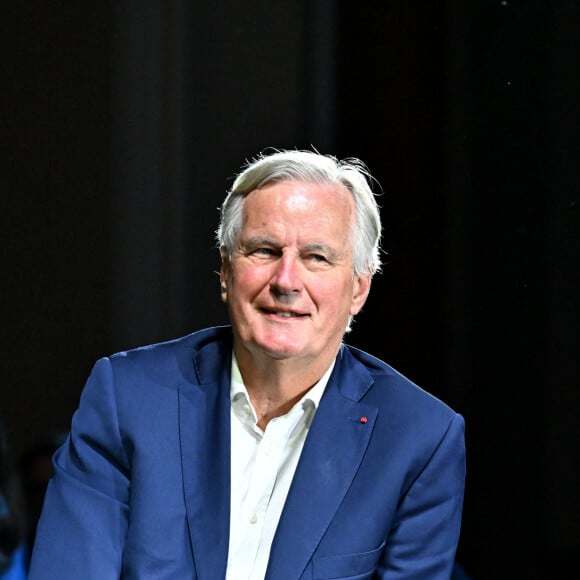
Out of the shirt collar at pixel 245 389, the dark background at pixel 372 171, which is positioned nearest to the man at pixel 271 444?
the shirt collar at pixel 245 389

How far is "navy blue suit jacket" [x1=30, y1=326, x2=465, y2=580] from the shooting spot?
5.55ft

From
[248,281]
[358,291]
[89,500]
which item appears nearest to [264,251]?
[248,281]

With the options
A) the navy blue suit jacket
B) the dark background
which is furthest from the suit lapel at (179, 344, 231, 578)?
the dark background

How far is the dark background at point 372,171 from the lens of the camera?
212cm

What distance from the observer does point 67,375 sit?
215 centimetres

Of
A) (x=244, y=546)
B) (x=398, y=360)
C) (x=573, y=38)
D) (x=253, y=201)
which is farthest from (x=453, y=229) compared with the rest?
(x=244, y=546)

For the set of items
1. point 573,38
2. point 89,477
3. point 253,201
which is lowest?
point 89,477

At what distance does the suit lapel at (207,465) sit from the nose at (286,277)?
0.24m

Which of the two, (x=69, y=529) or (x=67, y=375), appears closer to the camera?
(x=69, y=529)

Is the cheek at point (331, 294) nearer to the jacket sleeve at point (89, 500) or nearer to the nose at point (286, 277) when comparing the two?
the nose at point (286, 277)

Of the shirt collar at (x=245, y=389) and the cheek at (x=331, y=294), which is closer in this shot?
the cheek at (x=331, y=294)

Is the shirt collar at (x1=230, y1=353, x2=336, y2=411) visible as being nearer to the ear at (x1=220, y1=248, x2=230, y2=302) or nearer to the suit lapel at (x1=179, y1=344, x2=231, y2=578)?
the suit lapel at (x1=179, y1=344, x2=231, y2=578)

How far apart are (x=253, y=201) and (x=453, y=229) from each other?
640 mm

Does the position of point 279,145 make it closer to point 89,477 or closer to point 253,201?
point 253,201
